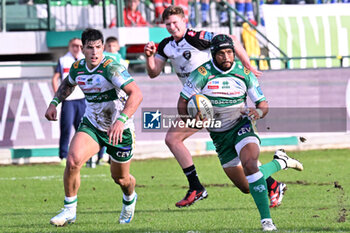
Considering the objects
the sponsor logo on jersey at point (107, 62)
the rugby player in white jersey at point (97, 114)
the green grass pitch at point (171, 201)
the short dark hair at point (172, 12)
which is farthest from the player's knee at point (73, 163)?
the short dark hair at point (172, 12)

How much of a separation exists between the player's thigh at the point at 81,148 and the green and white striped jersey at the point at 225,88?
1.14m

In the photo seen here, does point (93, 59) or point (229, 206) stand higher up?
point (93, 59)

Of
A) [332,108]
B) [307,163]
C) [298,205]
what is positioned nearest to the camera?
[298,205]

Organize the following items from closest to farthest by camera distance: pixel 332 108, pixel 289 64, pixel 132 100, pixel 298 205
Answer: pixel 132 100 < pixel 298 205 < pixel 332 108 < pixel 289 64

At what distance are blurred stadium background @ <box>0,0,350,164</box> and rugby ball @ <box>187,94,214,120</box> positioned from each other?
A: 7.26m

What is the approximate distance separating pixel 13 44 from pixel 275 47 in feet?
21.7

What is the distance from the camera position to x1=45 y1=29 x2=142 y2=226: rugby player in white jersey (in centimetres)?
859

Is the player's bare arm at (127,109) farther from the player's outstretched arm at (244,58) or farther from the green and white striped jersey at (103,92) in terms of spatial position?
the player's outstretched arm at (244,58)

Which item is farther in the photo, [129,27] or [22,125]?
[129,27]

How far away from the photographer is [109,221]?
920 cm

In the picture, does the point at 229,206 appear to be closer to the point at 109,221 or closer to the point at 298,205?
the point at 298,205

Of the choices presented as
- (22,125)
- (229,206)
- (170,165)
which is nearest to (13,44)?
(22,125)

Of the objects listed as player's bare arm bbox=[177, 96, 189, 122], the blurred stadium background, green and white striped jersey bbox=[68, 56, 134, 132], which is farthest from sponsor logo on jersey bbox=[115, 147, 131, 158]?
the blurred stadium background

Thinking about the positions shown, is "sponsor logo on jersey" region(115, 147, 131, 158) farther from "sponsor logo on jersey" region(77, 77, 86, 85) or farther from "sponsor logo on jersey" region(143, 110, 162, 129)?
"sponsor logo on jersey" region(143, 110, 162, 129)
